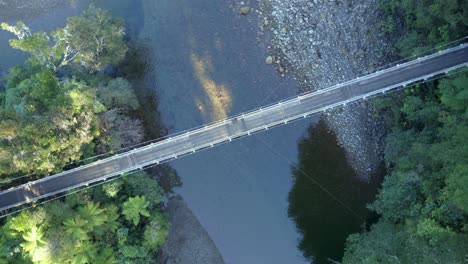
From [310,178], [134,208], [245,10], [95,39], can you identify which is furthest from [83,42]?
[310,178]

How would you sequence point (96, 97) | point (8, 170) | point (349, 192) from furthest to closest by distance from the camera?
1. point (349, 192)
2. point (96, 97)
3. point (8, 170)

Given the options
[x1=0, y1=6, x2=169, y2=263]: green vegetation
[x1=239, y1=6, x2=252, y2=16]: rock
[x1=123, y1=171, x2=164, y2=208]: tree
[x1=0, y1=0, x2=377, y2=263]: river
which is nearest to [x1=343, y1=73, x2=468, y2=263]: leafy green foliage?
[x1=0, y1=0, x2=377, y2=263]: river

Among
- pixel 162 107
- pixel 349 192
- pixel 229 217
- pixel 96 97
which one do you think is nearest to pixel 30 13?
pixel 96 97

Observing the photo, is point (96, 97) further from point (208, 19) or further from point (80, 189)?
point (208, 19)

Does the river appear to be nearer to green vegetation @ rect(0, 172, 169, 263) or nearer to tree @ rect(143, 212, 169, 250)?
tree @ rect(143, 212, 169, 250)

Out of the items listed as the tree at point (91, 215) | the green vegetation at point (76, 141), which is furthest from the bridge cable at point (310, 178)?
the tree at point (91, 215)
